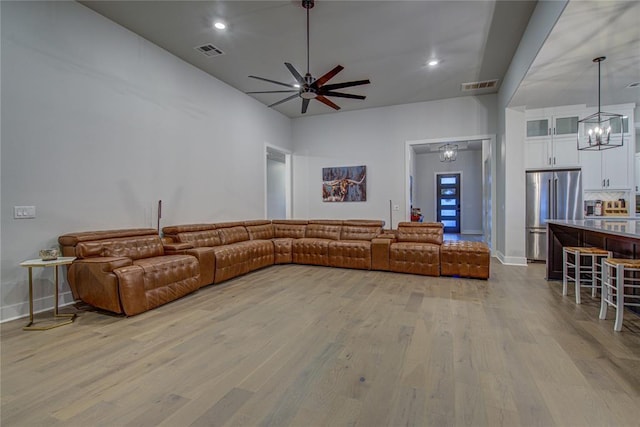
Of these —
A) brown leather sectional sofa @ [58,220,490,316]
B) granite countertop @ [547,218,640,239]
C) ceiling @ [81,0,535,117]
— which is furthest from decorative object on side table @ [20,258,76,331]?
granite countertop @ [547,218,640,239]

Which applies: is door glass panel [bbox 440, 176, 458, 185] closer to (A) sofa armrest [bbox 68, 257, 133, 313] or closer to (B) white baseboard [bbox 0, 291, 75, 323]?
(A) sofa armrest [bbox 68, 257, 133, 313]

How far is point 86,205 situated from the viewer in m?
3.68

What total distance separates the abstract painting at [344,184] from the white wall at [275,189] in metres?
2.82

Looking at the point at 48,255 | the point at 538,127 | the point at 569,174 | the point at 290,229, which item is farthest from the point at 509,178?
the point at 48,255

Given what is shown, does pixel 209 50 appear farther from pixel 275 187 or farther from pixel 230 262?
pixel 275 187

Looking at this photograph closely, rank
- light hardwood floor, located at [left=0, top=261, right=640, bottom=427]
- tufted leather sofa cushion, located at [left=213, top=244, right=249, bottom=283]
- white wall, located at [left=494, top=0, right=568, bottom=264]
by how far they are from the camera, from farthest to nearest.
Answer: white wall, located at [left=494, top=0, right=568, bottom=264] < tufted leather sofa cushion, located at [left=213, top=244, right=249, bottom=283] < light hardwood floor, located at [left=0, top=261, right=640, bottom=427]

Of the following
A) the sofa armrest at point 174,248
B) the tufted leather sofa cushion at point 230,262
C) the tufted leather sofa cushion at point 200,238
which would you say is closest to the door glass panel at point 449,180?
the tufted leather sofa cushion at point 230,262

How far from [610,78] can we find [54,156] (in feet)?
24.9

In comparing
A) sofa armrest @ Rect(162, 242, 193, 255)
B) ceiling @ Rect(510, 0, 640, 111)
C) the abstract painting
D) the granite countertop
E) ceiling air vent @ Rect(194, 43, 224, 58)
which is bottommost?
sofa armrest @ Rect(162, 242, 193, 255)

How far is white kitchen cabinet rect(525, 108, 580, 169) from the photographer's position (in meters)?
5.62

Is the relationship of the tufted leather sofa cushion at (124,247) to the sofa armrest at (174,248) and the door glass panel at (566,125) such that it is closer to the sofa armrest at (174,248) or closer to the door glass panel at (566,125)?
the sofa armrest at (174,248)

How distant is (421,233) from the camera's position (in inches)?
219

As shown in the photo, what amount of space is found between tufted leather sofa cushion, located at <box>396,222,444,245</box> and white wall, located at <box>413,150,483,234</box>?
229 inches

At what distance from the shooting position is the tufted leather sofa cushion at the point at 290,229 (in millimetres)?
6504
